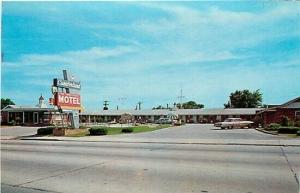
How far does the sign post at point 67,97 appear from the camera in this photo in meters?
30.1

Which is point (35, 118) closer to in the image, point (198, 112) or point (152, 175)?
point (198, 112)

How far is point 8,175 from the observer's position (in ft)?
30.8

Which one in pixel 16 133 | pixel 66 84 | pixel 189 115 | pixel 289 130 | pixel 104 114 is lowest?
pixel 16 133

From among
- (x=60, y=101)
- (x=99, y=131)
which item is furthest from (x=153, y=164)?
(x=60, y=101)

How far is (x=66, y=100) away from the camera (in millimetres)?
31250

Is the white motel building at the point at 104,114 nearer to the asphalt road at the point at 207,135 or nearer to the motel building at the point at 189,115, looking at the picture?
the motel building at the point at 189,115

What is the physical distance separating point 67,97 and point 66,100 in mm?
311

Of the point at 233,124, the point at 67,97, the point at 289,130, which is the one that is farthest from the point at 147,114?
the point at 289,130

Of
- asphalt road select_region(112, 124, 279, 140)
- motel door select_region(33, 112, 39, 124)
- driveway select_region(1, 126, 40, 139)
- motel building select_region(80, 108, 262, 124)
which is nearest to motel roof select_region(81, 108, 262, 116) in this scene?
motel building select_region(80, 108, 262, 124)

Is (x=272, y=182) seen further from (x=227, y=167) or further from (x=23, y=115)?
(x=23, y=115)

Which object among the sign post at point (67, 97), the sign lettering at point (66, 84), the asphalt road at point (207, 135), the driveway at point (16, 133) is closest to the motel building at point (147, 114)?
the sign post at point (67, 97)

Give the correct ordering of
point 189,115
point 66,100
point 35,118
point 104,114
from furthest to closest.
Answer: point 104,114 < point 189,115 < point 35,118 < point 66,100

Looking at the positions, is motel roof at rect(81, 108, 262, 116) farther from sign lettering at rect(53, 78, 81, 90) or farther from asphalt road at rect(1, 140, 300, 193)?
asphalt road at rect(1, 140, 300, 193)

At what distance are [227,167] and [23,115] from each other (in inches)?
1904
